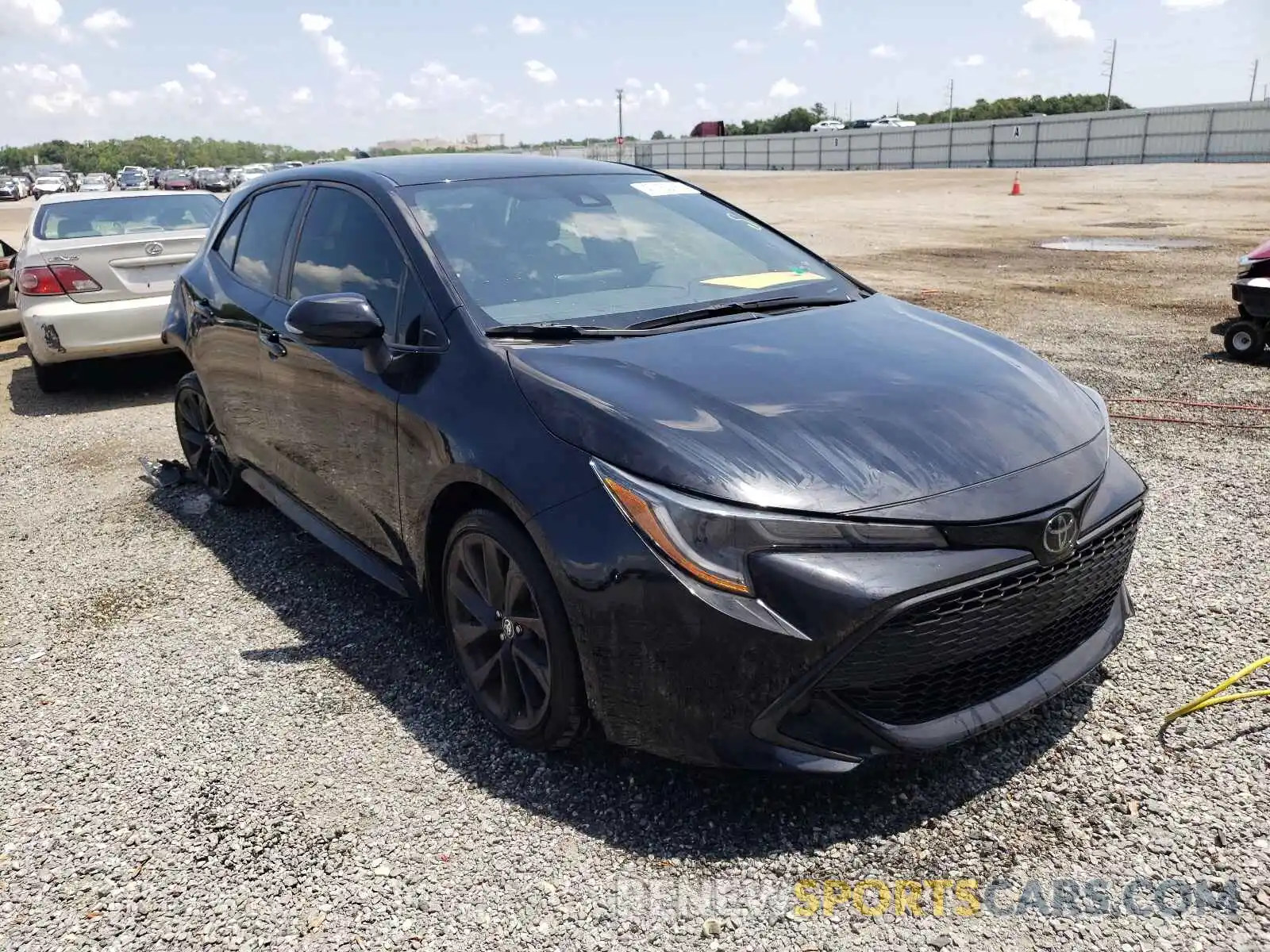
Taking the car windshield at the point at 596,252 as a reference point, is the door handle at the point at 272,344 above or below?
below

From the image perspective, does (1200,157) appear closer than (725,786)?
No

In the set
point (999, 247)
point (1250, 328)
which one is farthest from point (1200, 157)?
point (1250, 328)

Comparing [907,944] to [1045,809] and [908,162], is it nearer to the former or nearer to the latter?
[1045,809]

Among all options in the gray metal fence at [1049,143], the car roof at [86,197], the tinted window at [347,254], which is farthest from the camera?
the gray metal fence at [1049,143]

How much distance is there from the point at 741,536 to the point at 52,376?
7.92m

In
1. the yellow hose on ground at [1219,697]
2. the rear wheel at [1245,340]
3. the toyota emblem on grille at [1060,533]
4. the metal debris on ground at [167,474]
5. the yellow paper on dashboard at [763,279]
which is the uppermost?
the yellow paper on dashboard at [763,279]

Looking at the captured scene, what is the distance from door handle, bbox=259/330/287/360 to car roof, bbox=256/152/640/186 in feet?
2.23

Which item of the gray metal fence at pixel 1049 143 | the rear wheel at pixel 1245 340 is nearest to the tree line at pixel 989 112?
the gray metal fence at pixel 1049 143

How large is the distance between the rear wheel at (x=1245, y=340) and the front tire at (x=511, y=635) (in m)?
6.97

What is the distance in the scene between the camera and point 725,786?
2883mm

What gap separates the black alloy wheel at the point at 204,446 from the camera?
5379 mm

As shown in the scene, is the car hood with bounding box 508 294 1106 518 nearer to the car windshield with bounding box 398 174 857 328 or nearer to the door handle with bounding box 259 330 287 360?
the car windshield with bounding box 398 174 857 328

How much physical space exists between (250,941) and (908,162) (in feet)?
201

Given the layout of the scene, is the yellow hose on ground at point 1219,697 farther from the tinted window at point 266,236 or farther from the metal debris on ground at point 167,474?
the metal debris on ground at point 167,474
